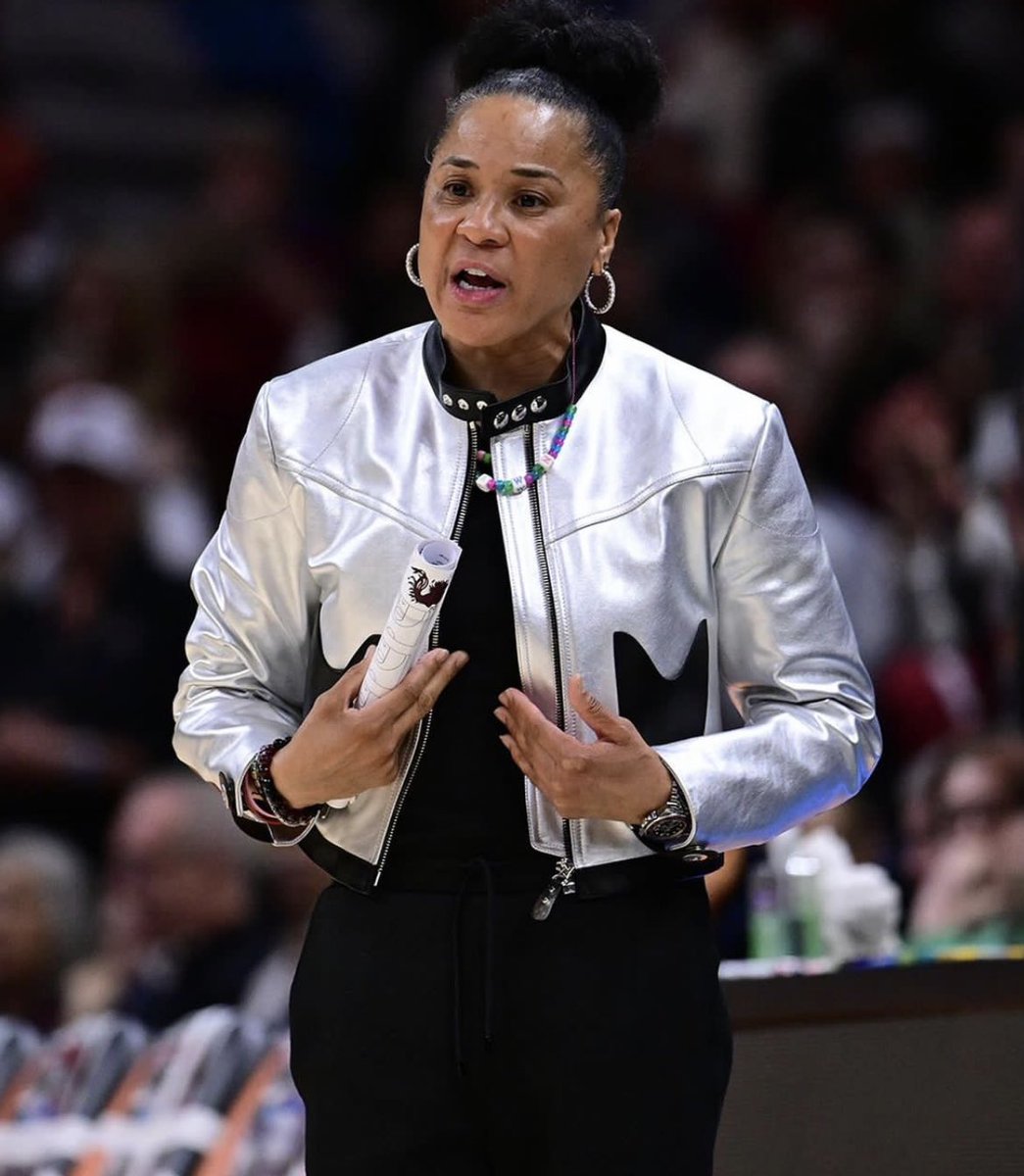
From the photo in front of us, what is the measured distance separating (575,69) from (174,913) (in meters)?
2.91

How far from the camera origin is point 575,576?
2230mm

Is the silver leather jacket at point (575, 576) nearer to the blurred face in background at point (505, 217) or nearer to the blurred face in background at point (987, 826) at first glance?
the blurred face in background at point (505, 217)

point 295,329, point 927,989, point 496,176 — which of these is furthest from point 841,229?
point 496,176

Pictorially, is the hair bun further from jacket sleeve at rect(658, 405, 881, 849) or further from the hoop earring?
jacket sleeve at rect(658, 405, 881, 849)

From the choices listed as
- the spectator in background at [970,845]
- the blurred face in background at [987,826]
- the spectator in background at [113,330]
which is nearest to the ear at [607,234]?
the spectator in background at [970,845]

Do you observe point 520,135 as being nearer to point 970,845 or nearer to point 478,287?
point 478,287

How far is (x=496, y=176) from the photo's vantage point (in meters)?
2.25

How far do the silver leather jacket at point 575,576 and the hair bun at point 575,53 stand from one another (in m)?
0.25

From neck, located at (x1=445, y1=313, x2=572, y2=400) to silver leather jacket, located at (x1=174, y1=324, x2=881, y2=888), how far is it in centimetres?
5

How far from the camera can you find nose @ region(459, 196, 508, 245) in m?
2.24

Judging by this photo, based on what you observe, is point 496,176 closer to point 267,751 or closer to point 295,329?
point 267,751

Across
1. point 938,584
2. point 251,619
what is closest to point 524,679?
point 251,619

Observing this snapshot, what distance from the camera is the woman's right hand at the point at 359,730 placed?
2.15 m

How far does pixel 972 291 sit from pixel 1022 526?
53.8 inches
